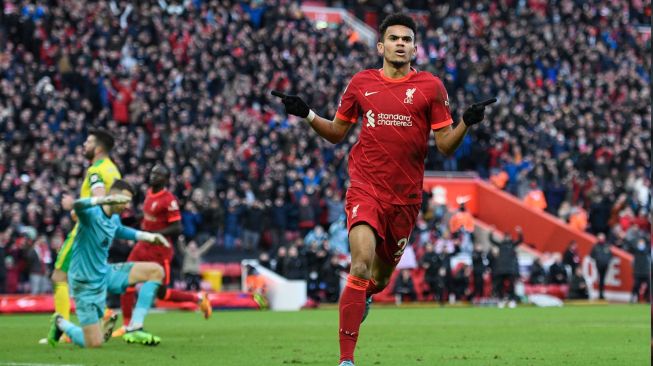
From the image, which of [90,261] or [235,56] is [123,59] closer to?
[235,56]

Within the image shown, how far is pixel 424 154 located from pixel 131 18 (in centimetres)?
2741

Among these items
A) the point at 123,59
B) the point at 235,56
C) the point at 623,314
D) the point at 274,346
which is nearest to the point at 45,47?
the point at 123,59

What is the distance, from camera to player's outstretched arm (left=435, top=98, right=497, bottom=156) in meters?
9.70

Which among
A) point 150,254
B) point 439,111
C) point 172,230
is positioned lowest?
point 150,254

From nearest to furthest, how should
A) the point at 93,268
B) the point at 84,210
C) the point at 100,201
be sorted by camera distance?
the point at 100,201, the point at 84,210, the point at 93,268

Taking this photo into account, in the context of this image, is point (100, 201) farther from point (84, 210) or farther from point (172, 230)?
point (172, 230)

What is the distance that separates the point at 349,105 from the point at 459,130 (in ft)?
3.65

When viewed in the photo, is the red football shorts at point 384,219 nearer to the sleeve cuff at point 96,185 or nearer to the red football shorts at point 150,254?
the sleeve cuff at point 96,185

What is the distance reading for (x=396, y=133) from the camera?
10.4m

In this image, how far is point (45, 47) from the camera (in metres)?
33.6

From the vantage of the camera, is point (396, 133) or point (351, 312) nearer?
point (351, 312)

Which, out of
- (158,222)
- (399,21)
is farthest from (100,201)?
(158,222)

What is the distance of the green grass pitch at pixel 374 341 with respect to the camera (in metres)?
13.0

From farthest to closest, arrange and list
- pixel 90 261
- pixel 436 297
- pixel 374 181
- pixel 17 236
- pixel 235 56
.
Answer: pixel 235 56 < pixel 436 297 < pixel 17 236 < pixel 90 261 < pixel 374 181
